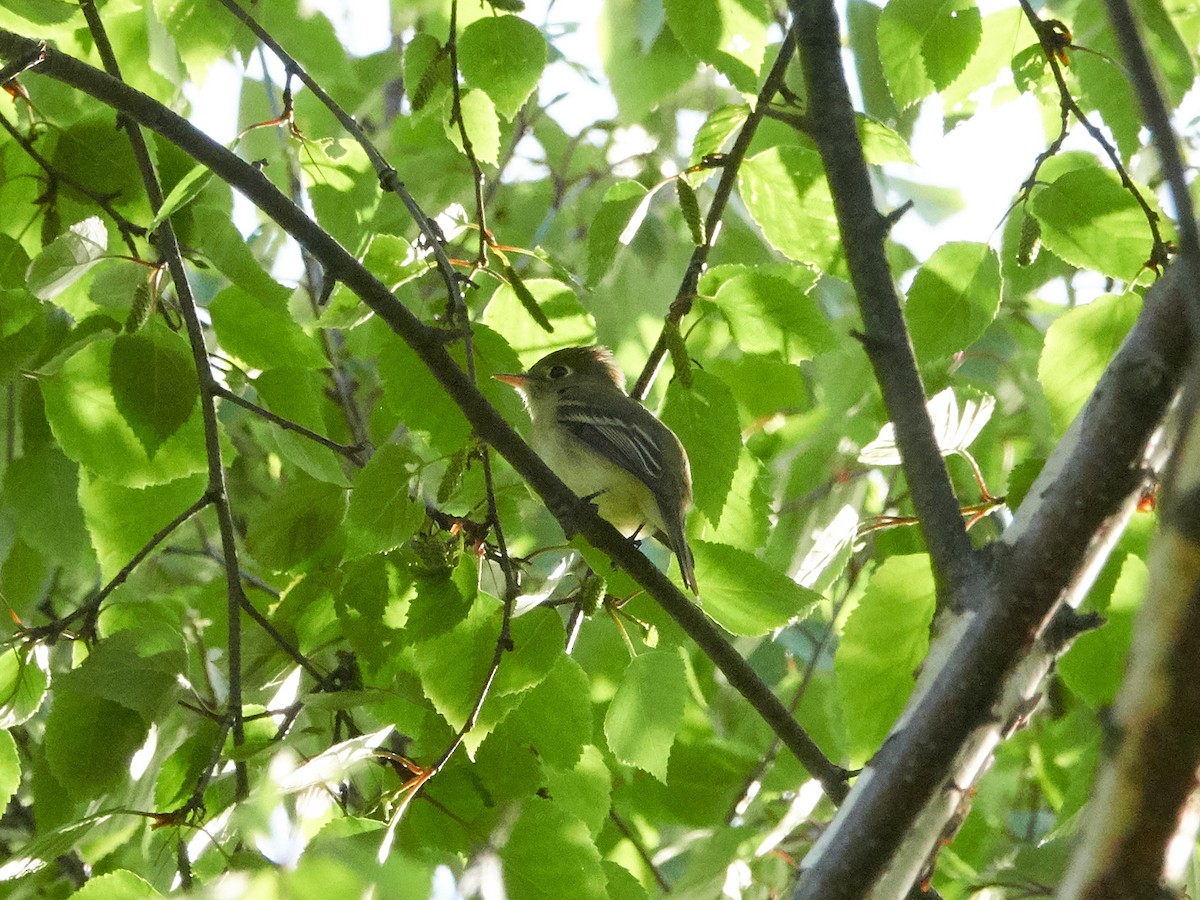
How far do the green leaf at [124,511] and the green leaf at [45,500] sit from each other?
0.23 meters

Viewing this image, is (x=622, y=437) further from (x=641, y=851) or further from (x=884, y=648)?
(x=884, y=648)

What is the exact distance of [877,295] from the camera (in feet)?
7.05

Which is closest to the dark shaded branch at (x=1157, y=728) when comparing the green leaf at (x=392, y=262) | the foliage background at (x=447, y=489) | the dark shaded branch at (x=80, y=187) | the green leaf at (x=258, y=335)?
the foliage background at (x=447, y=489)

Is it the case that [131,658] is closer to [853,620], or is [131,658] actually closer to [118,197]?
[118,197]

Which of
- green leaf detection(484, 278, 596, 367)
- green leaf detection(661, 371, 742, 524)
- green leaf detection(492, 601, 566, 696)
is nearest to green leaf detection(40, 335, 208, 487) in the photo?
green leaf detection(484, 278, 596, 367)

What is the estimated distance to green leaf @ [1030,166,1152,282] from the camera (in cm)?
220

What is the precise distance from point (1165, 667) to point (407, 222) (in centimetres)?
264

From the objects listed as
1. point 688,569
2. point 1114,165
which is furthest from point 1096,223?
point 688,569

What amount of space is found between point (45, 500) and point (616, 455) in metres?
1.63

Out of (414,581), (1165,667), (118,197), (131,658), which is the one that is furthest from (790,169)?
(1165,667)

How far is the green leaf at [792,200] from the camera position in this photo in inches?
97.3

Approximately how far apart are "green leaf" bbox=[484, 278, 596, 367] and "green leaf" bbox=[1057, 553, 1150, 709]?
41.1 inches

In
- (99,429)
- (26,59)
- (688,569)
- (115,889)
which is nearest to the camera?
(115,889)

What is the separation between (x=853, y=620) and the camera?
2.16 meters
